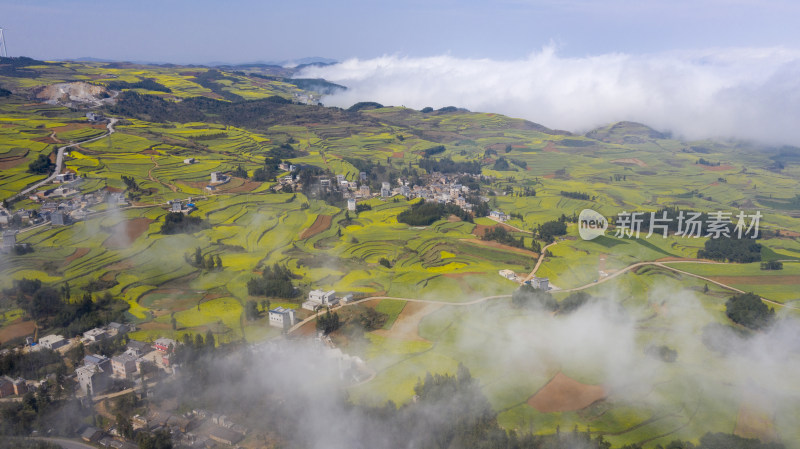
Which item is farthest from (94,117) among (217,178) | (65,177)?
(217,178)

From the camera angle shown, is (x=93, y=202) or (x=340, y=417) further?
(x=93, y=202)

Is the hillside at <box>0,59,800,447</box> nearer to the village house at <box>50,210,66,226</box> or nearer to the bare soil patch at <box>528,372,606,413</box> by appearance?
the bare soil patch at <box>528,372,606,413</box>

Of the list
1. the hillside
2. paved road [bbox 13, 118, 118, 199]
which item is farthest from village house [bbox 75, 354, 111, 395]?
paved road [bbox 13, 118, 118, 199]

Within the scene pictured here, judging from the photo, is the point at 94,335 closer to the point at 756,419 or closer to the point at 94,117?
the point at 756,419

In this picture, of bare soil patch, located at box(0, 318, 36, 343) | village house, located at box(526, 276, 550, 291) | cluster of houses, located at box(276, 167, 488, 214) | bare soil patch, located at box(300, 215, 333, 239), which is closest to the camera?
bare soil patch, located at box(0, 318, 36, 343)

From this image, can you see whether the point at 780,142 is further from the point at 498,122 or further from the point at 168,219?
the point at 168,219

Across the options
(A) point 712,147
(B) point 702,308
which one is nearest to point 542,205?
(B) point 702,308
